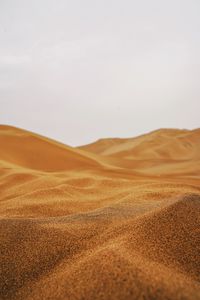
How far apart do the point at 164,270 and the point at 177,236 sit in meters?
0.34

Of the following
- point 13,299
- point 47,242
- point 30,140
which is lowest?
point 13,299

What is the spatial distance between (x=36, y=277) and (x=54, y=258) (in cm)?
13

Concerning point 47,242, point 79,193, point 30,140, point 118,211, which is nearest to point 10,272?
point 47,242

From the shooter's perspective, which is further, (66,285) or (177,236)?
(177,236)

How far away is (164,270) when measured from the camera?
1.07 meters

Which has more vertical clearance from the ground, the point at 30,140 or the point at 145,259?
the point at 30,140

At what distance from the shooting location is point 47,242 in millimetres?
1442

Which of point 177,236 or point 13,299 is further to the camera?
point 177,236

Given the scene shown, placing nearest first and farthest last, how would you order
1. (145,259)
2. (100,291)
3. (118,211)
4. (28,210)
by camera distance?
(100,291), (145,259), (118,211), (28,210)

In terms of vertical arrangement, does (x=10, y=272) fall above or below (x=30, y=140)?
below

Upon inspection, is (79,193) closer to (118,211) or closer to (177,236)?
(118,211)

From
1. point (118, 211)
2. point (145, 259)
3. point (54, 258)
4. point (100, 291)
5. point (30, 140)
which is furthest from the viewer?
point (30, 140)

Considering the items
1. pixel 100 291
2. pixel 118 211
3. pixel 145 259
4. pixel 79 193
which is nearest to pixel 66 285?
pixel 100 291

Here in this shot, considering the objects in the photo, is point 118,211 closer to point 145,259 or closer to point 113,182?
point 145,259
